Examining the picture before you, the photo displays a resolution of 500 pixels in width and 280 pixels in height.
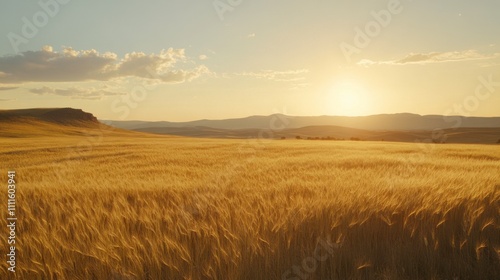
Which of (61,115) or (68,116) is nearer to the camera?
(61,115)

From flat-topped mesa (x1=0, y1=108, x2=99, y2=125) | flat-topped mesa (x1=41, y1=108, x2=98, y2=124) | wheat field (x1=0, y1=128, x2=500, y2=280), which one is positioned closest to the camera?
wheat field (x1=0, y1=128, x2=500, y2=280)

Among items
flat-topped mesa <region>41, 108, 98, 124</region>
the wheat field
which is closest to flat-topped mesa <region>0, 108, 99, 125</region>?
flat-topped mesa <region>41, 108, 98, 124</region>

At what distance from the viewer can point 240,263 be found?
2014 millimetres

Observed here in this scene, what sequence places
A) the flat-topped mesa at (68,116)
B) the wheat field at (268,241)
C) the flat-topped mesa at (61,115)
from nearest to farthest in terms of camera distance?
1. the wheat field at (268,241)
2. the flat-topped mesa at (61,115)
3. the flat-topped mesa at (68,116)

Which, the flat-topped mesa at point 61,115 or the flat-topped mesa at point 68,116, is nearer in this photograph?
the flat-topped mesa at point 61,115

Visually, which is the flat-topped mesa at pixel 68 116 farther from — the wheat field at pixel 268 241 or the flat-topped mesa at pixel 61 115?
the wheat field at pixel 268 241

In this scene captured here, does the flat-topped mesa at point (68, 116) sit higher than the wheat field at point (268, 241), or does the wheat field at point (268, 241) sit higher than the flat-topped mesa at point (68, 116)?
the flat-topped mesa at point (68, 116)

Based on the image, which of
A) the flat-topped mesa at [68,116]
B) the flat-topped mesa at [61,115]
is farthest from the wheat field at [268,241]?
the flat-topped mesa at [68,116]

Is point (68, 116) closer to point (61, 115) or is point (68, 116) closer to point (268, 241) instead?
point (61, 115)

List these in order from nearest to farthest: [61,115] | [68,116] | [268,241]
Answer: [268,241]
[61,115]
[68,116]

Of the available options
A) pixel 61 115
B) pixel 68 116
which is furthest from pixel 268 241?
pixel 61 115

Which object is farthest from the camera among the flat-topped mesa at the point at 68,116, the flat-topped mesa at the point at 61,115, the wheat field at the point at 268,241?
the flat-topped mesa at the point at 68,116

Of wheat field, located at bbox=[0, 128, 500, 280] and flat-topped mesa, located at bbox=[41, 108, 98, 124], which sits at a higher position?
flat-topped mesa, located at bbox=[41, 108, 98, 124]

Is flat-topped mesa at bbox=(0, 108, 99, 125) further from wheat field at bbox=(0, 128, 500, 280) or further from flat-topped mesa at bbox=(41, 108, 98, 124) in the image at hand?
wheat field at bbox=(0, 128, 500, 280)
